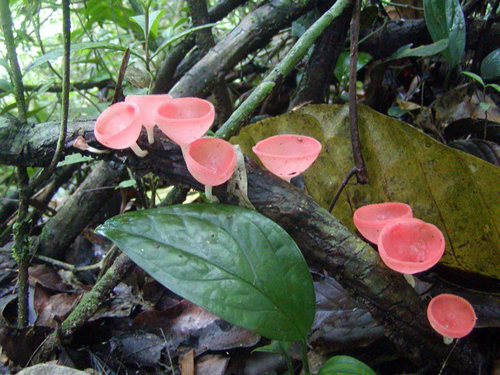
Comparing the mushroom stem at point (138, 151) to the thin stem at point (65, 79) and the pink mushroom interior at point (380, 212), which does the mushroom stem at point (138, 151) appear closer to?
the thin stem at point (65, 79)

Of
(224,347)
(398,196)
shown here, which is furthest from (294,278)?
(398,196)

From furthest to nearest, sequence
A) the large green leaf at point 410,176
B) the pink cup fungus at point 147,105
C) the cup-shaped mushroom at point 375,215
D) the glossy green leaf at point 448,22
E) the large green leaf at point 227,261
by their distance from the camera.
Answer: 1. the glossy green leaf at point 448,22
2. the large green leaf at point 410,176
3. the cup-shaped mushroom at point 375,215
4. the pink cup fungus at point 147,105
5. the large green leaf at point 227,261

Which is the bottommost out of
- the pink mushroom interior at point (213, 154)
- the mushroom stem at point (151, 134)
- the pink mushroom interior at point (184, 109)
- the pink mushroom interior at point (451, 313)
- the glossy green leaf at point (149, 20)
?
the pink mushroom interior at point (451, 313)

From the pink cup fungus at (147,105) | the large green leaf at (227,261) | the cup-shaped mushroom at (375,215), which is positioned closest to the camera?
the large green leaf at (227,261)

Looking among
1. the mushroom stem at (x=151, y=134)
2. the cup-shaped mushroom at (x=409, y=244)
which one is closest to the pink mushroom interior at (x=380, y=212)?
the cup-shaped mushroom at (x=409, y=244)

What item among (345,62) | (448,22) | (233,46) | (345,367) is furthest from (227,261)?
(448,22)

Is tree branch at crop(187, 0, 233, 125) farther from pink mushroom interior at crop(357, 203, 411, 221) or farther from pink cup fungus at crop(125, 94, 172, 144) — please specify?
pink mushroom interior at crop(357, 203, 411, 221)
